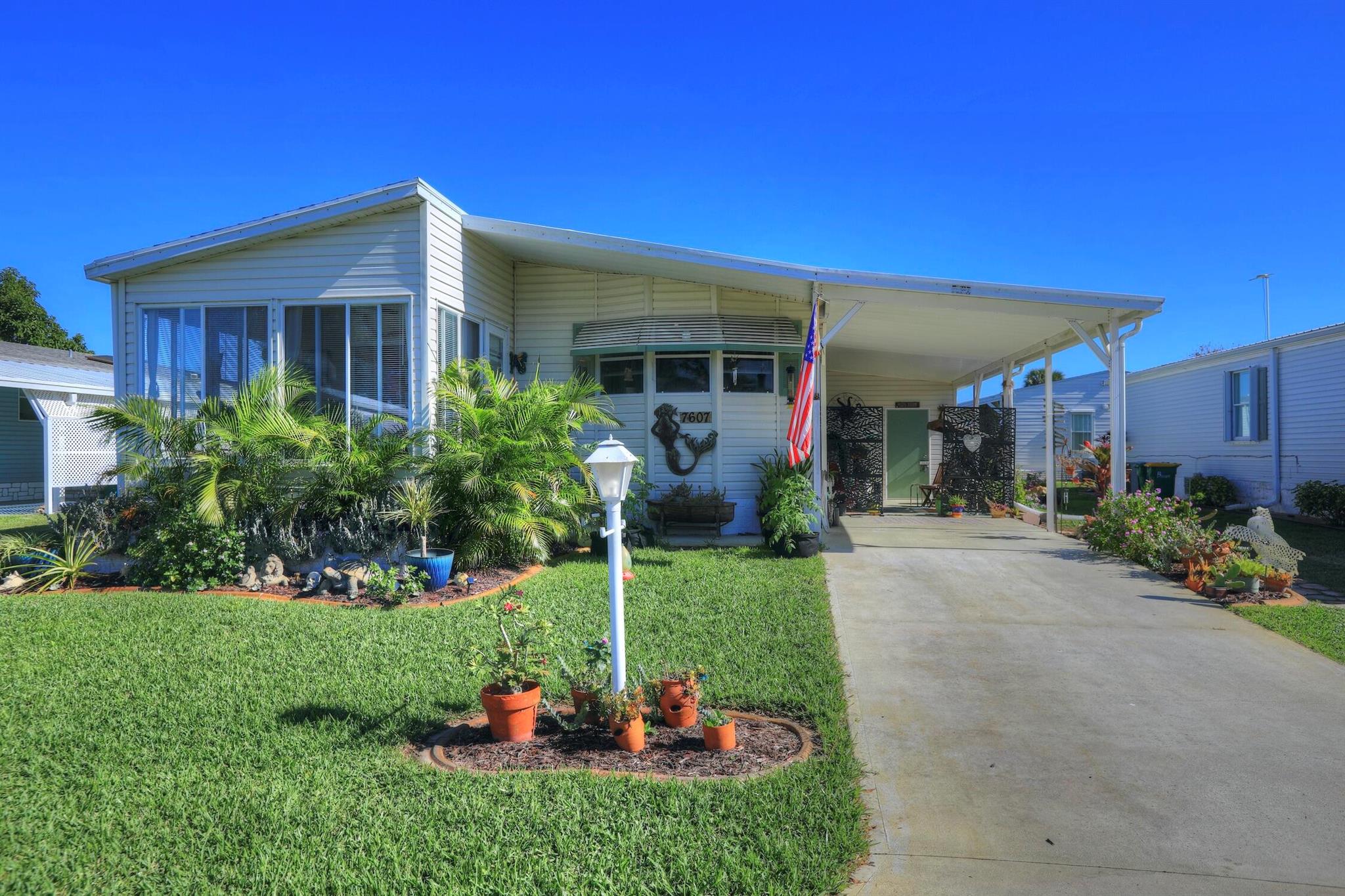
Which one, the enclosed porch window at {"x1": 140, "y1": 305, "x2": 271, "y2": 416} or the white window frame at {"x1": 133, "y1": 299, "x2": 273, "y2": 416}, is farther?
the enclosed porch window at {"x1": 140, "y1": 305, "x2": 271, "y2": 416}

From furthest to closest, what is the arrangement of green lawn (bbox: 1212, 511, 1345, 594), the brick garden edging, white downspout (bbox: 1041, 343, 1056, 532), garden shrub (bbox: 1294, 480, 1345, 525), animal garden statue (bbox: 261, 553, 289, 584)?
garden shrub (bbox: 1294, 480, 1345, 525)
white downspout (bbox: 1041, 343, 1056, 532)
green lawn (bbox: 1212, 511, 1345, 594)
animal garden statue (bbox: 261, 553, 289, 584)
the brick garden edging

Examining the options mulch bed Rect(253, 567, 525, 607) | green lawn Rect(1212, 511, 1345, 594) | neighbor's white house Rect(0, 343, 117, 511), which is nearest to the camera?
mulch bed Rect(253, 567, 525, 607)

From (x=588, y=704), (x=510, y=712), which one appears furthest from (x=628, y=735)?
(x=510, y=712)

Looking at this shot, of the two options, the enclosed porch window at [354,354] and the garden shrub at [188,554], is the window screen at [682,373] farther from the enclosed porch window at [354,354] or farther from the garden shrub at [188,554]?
the garden shrub at [188,554]

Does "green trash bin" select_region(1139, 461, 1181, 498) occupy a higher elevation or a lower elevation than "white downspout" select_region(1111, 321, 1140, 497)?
lower

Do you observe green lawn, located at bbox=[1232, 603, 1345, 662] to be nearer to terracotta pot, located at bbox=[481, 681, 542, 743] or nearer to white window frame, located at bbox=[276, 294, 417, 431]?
terracotta pot, located at bbox=[481, 681, 542, 743]

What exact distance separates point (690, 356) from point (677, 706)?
7.38 m

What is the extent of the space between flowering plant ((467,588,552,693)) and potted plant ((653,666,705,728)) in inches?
25.8

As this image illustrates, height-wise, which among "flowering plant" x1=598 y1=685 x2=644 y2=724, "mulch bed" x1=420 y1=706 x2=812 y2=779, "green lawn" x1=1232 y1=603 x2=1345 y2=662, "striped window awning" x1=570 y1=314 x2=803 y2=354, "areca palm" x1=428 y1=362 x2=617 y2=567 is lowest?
"mulch bed" x1=420 y1=706 x2=812 y2=779

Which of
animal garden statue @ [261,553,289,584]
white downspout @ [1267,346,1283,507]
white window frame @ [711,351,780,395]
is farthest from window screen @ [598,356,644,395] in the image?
white downspout @ [1267,346,1283,507]

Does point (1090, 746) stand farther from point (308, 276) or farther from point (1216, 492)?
point (1216, 492)

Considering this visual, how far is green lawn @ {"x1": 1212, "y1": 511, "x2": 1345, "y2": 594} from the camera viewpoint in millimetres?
8398

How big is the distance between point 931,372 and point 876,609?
11.2m

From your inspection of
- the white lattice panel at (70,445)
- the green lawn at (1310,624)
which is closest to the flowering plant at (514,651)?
the green lawn at (1310,624)
